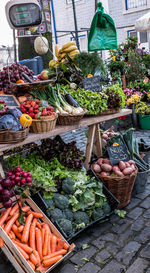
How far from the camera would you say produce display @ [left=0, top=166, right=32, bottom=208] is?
2.46 meters

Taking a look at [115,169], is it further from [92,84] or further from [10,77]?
[10,77]

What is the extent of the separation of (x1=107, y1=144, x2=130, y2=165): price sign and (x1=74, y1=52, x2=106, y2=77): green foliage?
1111mm

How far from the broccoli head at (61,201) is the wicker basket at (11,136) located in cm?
78

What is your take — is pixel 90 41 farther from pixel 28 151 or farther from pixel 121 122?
pixel 121 122

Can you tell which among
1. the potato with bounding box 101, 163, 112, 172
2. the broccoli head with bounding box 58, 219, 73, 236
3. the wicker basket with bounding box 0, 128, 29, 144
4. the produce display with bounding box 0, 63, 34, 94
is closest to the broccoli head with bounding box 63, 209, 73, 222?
the broccoli head with bounding box 58, 219, 73, 236

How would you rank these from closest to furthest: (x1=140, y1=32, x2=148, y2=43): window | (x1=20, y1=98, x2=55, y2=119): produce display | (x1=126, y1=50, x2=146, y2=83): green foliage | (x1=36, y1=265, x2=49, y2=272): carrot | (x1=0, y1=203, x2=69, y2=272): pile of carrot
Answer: (x1=36, y1=265, x2=49, y2=272): carrot, (x1=0, y1=203, x2=69, y2=272): pile of carrot, (x1=20, y1=98, x2=55, y2=119): produce display, (x1=126, y1=50, x2=146, y2=83): green foliage, (x1=140, y1=32, x2=148, y2=43): window

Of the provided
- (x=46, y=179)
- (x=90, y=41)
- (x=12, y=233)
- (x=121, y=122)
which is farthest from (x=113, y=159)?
(x=121, y=122)

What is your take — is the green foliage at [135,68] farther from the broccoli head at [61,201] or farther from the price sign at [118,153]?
the broccoli head at [61,201]

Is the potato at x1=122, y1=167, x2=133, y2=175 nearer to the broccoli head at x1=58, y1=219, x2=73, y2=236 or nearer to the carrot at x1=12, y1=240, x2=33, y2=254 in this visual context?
the broccoli head at x1=58, y1=219, x2=73, y2=236

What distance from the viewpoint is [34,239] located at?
2.48 m

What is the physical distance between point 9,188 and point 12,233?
41cm

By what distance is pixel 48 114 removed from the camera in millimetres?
2713

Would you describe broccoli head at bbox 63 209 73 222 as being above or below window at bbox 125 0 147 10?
below

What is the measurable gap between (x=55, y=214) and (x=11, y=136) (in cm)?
94
